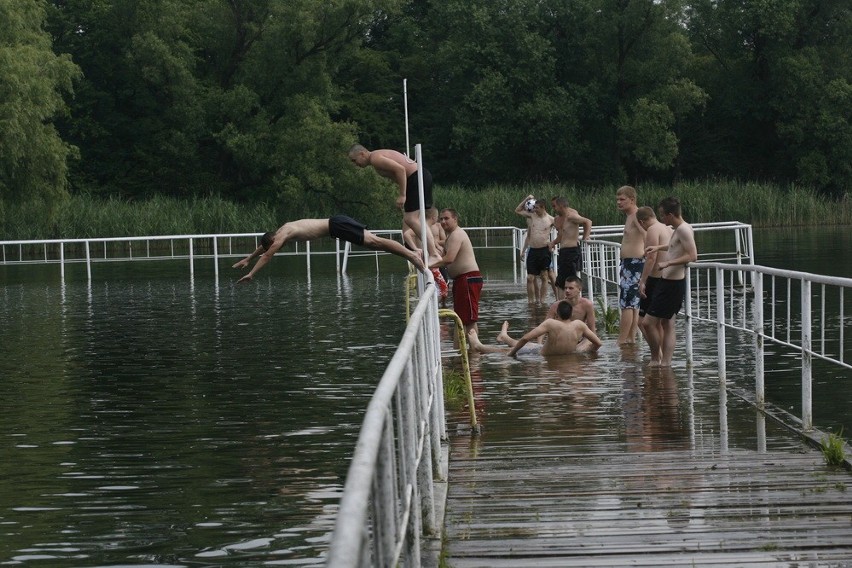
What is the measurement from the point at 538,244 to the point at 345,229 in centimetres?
867

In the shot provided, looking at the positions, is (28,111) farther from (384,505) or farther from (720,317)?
(384,505)

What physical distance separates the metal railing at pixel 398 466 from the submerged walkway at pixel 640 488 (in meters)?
0.35

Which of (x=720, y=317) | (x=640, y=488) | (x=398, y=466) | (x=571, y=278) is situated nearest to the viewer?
(x=398, y=466)

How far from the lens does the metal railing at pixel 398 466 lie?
325 cm

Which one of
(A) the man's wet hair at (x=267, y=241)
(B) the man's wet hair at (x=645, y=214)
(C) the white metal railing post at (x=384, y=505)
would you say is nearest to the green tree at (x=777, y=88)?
(B) the man's wet hair at (x=645, y=214)

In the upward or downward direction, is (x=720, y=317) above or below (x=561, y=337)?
above

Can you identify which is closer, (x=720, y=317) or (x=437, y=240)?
(x=720, y=317)

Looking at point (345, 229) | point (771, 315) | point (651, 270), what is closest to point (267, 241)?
point (345, 229)

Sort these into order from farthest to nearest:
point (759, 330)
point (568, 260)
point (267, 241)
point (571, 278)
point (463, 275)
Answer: point (568, 260) < point (571, 278) < point (463, 275) < point (267, 241) < point (759, 330)

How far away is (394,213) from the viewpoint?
192ft

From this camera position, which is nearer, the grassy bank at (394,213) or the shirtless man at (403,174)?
the shirtless man at (403,174)

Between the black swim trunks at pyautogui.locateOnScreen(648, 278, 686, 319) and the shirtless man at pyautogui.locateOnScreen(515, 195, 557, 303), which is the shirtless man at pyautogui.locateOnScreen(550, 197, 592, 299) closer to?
the shirtless man at pyautogui.locateOnScreen(515, 195, 557, 303)

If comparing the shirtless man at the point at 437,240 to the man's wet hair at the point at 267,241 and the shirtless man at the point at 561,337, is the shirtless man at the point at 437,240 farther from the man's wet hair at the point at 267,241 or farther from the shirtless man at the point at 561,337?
the man's wet hair at the point at 267,241

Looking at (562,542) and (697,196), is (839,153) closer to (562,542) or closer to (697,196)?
(697,196)
